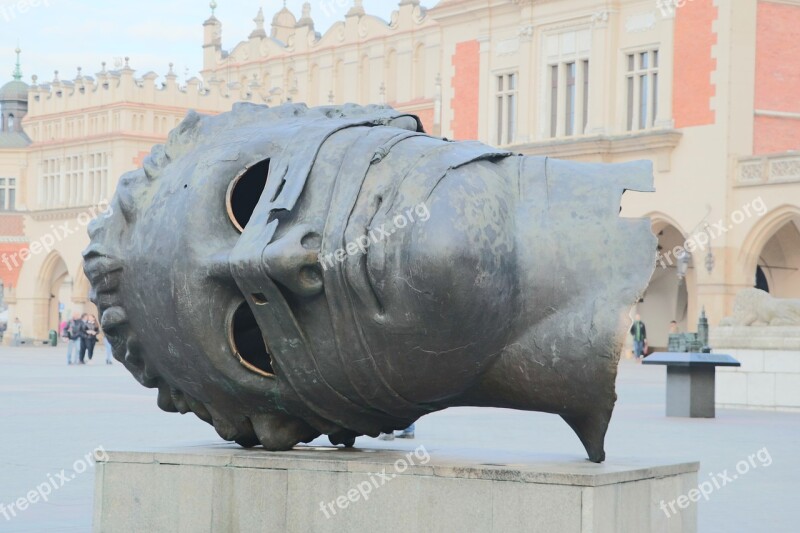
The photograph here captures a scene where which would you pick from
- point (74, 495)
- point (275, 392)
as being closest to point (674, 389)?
point (74, 495)

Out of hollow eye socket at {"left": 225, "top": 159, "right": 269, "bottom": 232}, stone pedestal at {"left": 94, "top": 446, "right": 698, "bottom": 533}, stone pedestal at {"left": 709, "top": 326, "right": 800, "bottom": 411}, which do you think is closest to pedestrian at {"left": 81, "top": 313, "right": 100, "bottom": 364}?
stone pedestal at {"left": 709, "top": 326, "right": 800, "bottom": 411}

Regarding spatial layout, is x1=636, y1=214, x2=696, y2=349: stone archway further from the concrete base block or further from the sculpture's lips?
the sculpture's lips

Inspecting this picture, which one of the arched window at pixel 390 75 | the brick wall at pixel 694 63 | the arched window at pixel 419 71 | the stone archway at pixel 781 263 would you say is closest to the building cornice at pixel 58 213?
the arched window at pixel 390 75

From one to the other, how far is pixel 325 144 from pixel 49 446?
19.8ft

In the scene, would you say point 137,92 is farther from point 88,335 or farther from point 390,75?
point 88,335

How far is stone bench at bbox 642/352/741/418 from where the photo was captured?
1590 cm

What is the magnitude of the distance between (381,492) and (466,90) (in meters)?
37.9

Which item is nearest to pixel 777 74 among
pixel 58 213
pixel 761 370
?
pixel 761 370

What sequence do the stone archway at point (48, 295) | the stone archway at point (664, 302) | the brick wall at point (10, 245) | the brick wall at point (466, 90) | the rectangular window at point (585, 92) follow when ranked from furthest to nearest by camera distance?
the brick wall at point (10, 245)
the stone archway at point (48, 295)
the brick wall at point (466, 90)
the stone archway at point (664, 302)
the rectangular window at point (585, 92)

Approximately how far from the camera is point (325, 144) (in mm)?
5844

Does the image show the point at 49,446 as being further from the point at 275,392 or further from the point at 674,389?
the point at 674,389

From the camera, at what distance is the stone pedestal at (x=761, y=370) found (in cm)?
1770

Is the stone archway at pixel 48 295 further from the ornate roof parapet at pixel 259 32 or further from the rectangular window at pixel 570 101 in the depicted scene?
the rectangular window at pixel 570 101

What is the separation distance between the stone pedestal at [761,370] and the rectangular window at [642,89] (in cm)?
1953
